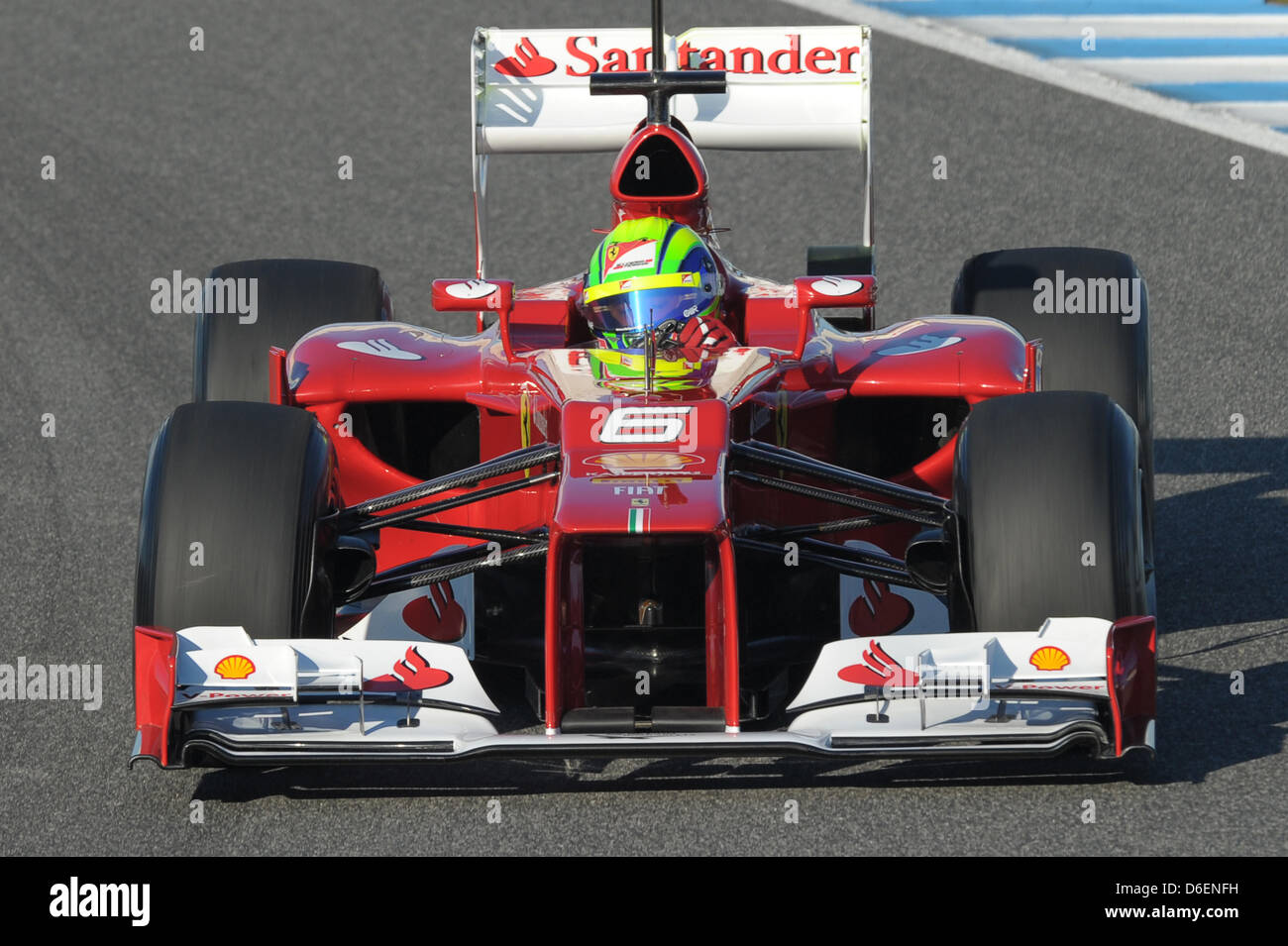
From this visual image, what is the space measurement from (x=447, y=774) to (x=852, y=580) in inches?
56.1

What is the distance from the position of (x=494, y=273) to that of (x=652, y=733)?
275 inches

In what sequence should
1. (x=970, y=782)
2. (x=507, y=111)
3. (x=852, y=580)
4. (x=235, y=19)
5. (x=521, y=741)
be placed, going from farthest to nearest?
1. (x=235, y=19)
2. (x=507, y=111)
3. (x=852, y=580)
4. (x=970, y=782)
5. (x=521, y=741)

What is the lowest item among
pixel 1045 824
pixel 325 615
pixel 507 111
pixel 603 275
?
pixel 1045 824

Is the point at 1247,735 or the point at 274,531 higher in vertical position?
the point at 274,531

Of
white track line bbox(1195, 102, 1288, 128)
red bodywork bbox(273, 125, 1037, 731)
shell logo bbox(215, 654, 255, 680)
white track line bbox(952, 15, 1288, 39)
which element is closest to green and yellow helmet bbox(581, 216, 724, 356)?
red bodywork bbox(273, 125, 1037, 731)

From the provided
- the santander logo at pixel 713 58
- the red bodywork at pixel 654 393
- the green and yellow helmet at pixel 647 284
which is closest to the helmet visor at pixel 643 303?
the green and yellow helmet at pixel 647 284

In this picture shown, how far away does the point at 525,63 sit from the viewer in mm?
9484

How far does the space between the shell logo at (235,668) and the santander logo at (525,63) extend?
153 inches

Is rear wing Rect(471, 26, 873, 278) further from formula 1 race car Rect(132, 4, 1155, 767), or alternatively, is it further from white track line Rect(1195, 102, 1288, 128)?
white track line Rect(1195, 102, 1288, 128)

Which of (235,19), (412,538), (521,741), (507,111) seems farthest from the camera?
(235,19)

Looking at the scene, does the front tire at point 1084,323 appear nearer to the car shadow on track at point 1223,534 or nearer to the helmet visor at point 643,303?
Answer: the car shadow on track at point 1223,534

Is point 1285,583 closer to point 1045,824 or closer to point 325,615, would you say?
point 1045,824

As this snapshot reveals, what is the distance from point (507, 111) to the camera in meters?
9.46

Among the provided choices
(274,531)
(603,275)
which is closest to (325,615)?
(274,531)
